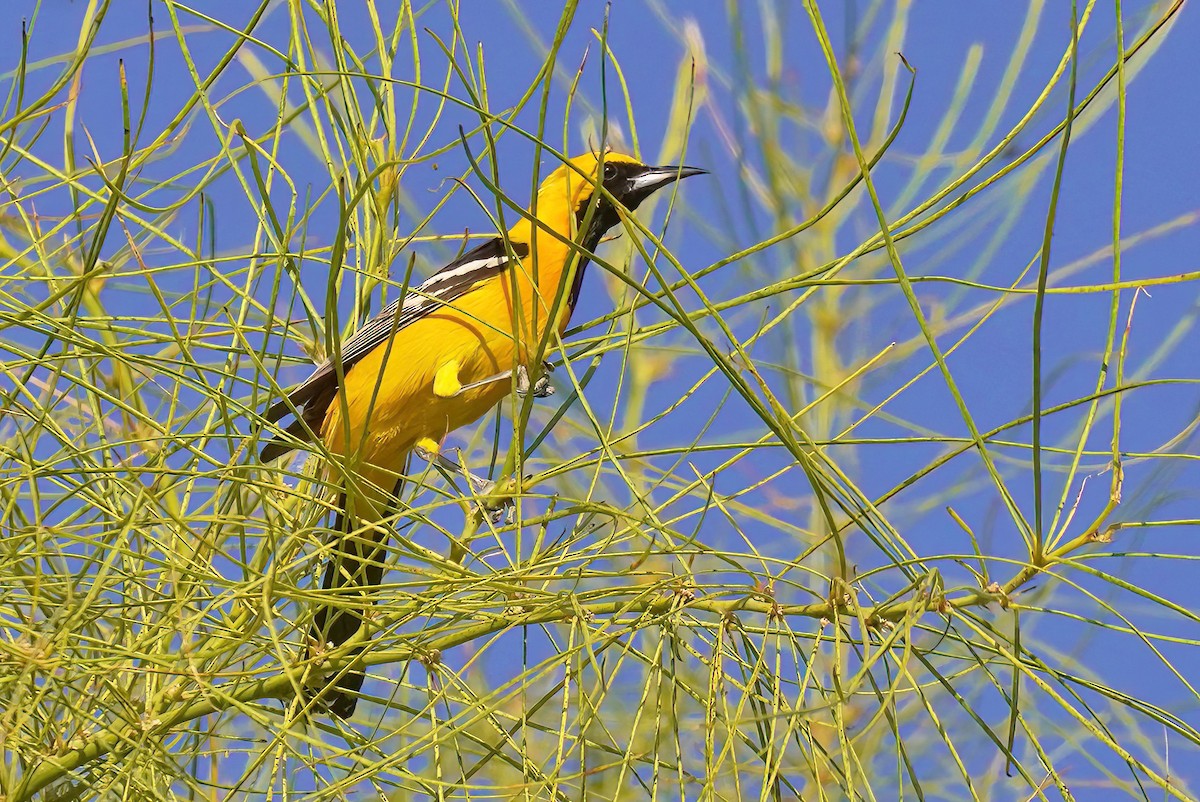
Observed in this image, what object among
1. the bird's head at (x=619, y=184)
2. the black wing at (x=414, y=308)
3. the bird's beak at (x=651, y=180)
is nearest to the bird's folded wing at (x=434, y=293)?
the black wing at (x=414, y=308)

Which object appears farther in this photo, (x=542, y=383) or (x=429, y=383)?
(x=429, y=383)

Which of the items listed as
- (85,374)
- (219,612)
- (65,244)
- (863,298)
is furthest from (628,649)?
(863,298)

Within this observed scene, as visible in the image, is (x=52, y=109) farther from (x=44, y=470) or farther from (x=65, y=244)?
(x=44, y=470)

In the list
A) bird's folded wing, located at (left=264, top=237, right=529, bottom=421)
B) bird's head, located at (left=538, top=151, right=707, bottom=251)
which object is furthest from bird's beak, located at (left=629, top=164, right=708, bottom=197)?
bird's folded wing, located at (left=264, top=237, right=529, bottom=421)

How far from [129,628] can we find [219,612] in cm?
14

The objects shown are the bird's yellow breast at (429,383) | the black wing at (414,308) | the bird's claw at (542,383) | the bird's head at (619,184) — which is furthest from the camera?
the bird's head at (619,184)

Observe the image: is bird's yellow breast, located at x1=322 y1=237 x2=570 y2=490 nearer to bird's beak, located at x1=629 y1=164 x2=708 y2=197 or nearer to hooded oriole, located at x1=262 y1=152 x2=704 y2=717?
hooded oriole, located at x1=262 y1=152 x2=704 y2=717

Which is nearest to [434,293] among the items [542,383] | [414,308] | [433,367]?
[414,308]

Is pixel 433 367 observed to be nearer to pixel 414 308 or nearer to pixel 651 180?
pixel 414 308

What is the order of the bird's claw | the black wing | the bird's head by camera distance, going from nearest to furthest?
the bird's claw → the black wing → the bird's head

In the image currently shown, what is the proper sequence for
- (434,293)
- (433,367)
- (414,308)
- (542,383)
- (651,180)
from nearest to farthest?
(542,383) < (433,367) < (414,308) < (434,293) < (651,180)

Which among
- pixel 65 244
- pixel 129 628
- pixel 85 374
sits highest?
pixel 65 244

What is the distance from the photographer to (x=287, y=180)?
226 cm

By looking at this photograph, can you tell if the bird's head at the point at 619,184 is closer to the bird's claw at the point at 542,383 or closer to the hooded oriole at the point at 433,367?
the hooded oriole at the point at 433,367
